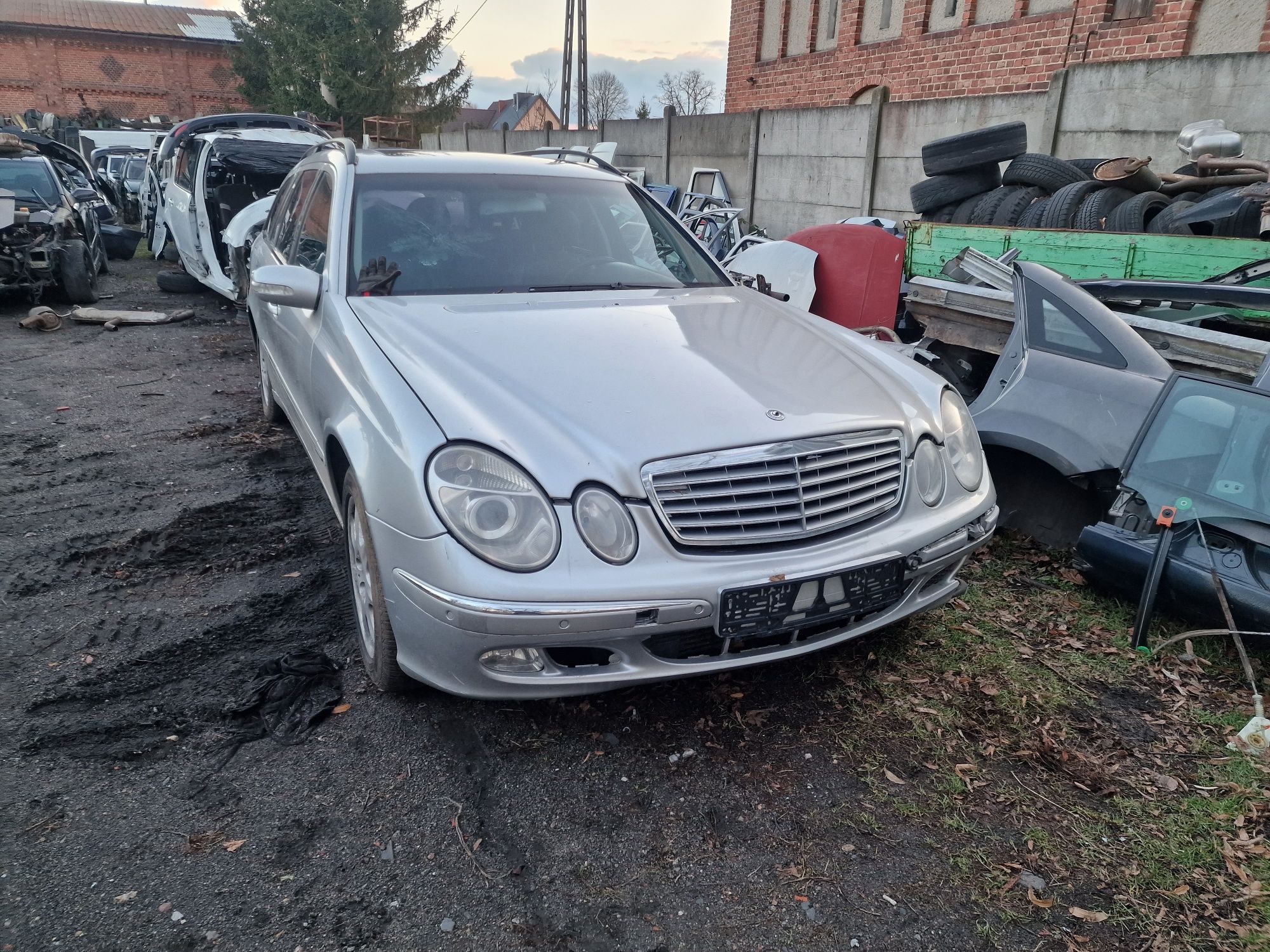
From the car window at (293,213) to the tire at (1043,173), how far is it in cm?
614

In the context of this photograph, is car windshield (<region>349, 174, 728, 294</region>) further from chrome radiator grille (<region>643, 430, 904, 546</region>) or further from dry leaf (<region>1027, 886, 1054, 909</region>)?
dry leaf (<region>1027, 886, 1054, 909</region>)

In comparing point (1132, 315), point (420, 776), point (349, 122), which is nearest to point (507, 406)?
point (420, 776)

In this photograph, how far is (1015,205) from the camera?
7.50 meters

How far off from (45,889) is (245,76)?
128 ft

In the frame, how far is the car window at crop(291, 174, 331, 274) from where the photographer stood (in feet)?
12.1

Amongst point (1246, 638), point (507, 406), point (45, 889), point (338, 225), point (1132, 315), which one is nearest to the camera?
point (45, 889)

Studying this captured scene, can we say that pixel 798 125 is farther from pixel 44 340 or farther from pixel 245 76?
pixel 245 76

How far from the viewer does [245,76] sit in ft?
113

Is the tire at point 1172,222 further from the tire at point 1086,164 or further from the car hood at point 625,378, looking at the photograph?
the car hood at point 625,378

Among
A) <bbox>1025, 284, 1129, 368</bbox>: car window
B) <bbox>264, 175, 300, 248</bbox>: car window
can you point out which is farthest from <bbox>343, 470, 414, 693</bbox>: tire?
<bbox>1025, 284, 1129, 368</bbox>: car window

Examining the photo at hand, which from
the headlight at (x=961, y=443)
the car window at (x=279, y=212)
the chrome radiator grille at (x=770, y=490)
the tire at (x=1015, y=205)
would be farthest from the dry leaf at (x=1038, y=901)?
the tire at (x=1015, y=205)

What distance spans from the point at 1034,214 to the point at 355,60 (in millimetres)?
28618

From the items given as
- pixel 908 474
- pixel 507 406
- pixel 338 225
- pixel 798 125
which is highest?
pixel 798 125

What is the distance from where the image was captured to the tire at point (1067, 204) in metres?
6.81
